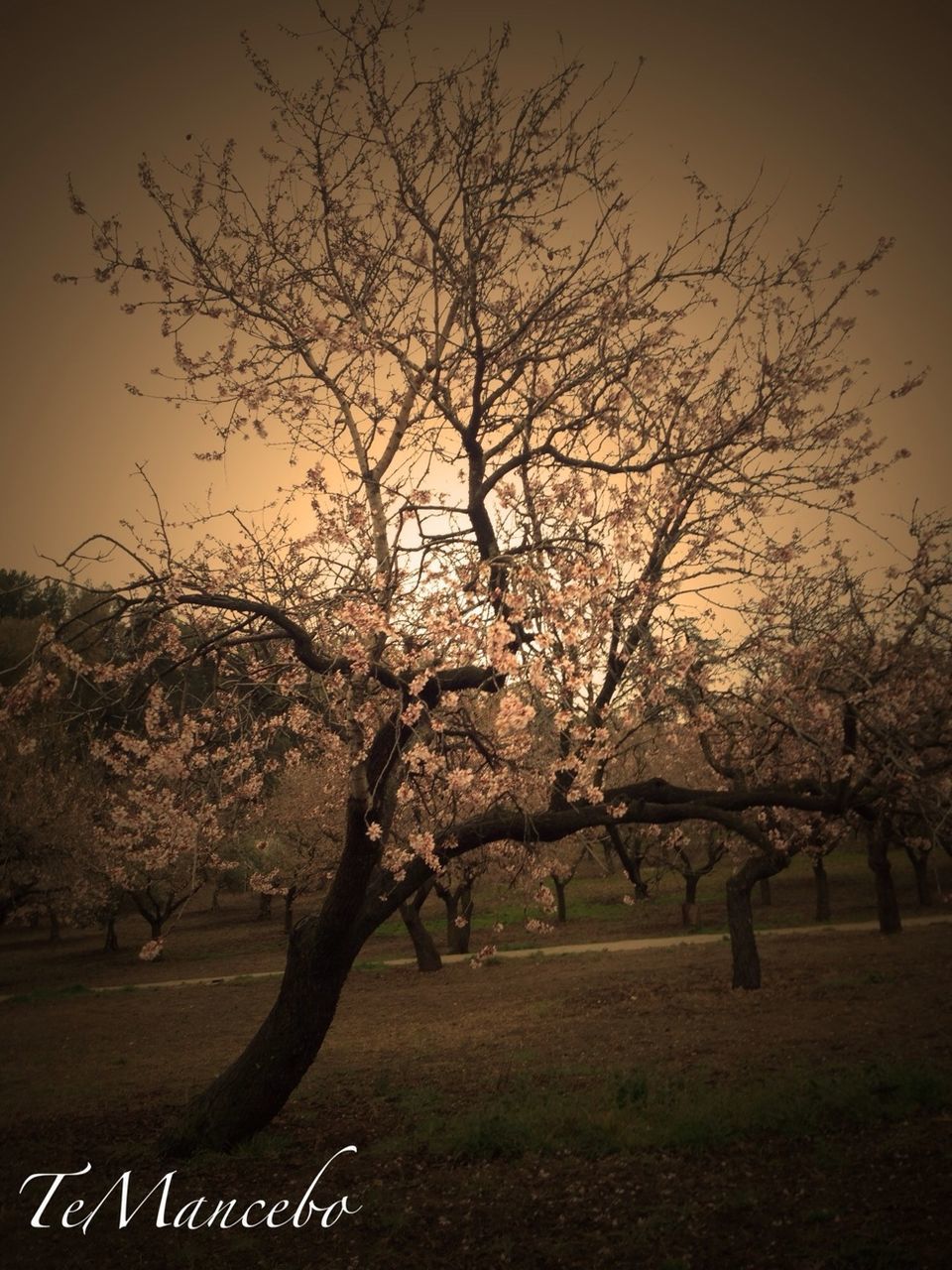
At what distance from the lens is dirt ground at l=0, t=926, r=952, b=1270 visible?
236 inches

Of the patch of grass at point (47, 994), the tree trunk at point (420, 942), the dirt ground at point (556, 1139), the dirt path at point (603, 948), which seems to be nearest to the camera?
the dirt ground at point (556, 1139)

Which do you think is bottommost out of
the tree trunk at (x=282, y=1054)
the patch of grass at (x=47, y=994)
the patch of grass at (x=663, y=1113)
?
the patch of grass at (x=47, y=994)

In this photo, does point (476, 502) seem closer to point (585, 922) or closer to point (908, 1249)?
point (908, 1249)

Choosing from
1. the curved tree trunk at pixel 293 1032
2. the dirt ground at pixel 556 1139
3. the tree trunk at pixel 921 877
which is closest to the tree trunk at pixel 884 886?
the dirt ground at pixel 556 1139

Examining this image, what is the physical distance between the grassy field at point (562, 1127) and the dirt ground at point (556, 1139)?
0.03 meters

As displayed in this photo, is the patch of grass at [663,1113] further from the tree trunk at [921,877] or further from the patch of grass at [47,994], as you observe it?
the tree trunk at [921,877]

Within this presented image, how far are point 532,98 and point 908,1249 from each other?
947cm

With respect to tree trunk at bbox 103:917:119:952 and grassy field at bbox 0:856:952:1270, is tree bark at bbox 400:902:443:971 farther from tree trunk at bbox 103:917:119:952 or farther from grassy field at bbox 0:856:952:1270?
tree trunk at bbox 103:917:119:952

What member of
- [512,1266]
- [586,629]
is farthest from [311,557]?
[512,1266]

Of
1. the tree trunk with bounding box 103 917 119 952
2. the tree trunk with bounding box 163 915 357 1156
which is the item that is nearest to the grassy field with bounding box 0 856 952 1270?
the tree trunk with bounding box 163 915 357 1156

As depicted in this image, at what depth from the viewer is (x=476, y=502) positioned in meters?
8.75

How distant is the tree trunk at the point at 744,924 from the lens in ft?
53.0

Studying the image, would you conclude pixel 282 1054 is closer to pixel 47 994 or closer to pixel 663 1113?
pixel 663 1113

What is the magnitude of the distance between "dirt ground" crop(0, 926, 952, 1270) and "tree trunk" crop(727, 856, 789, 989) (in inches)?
13.7
